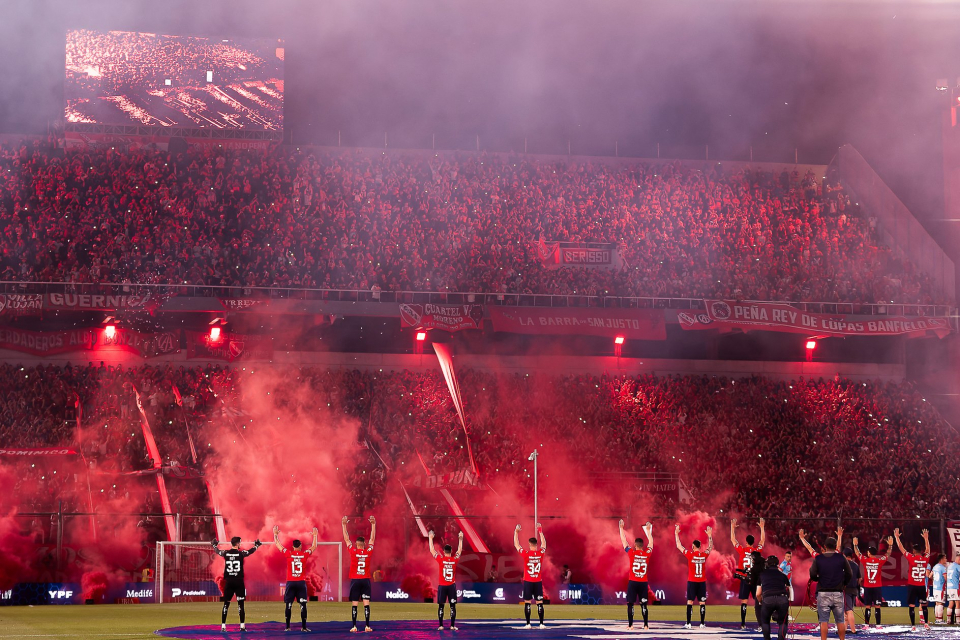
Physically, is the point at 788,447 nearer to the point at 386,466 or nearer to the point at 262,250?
the point at 386,466

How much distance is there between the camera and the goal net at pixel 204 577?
2738 cm

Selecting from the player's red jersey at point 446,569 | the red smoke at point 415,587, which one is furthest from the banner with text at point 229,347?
the player's red jersey at point 446,569

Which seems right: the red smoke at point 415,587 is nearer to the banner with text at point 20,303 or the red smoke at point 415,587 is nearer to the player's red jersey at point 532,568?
the player's red jersey at point 532,568

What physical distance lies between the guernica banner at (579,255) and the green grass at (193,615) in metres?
17.7

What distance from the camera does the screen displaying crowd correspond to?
32.9 m

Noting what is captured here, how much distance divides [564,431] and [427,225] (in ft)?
36.2

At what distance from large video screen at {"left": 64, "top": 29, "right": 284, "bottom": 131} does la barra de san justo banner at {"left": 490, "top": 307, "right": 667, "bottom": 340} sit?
1510cm

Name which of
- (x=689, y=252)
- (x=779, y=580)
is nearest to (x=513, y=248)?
(x=689, y=252)

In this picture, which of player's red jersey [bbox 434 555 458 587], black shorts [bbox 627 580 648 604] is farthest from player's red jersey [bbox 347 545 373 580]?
black shorts [bbox 627 580 648 604]

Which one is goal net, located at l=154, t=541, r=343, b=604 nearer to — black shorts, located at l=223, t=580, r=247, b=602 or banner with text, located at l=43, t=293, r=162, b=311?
black shorts, located at l=223, t=580, r=247, b=602

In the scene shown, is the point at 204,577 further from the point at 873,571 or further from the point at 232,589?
the point at 873,571

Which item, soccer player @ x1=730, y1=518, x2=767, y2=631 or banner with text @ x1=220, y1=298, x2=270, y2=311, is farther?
banner with text @ x1=220, y1=298, x2=270, y2=311

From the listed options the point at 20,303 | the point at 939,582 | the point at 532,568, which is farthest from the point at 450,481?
the point at 20,303

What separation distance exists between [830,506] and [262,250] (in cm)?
2323
